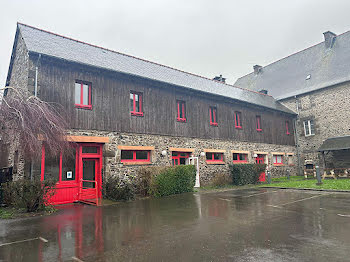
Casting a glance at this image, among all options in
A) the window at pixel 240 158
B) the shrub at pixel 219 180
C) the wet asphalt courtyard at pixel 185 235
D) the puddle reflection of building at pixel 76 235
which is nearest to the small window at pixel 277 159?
the window at pixel 240 158

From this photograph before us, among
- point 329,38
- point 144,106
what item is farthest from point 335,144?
point 144,106

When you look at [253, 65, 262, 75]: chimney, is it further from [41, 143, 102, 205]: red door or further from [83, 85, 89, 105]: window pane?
[41, 143, 102, 205]: red door

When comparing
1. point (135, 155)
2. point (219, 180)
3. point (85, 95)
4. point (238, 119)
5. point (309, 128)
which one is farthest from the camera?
point (309, 128)

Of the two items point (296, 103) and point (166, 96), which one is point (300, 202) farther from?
point (296, 103)

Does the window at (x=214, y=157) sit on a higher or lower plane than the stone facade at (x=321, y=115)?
lower

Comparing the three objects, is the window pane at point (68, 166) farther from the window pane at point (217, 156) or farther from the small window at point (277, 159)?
the small window at point (277, 159)

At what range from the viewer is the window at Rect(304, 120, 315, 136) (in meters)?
22.0

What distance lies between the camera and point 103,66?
439 inches

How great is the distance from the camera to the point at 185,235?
486 cm

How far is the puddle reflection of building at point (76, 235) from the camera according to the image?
404 centimetres

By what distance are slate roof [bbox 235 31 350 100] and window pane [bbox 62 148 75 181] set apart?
20438 mm

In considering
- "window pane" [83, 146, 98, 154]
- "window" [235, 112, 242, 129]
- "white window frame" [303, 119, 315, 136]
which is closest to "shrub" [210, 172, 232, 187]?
"window" [235, 112, 242, 129]

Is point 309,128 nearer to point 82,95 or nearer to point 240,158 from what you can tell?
point 240,158

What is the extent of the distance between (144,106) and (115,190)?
4.54 meters
